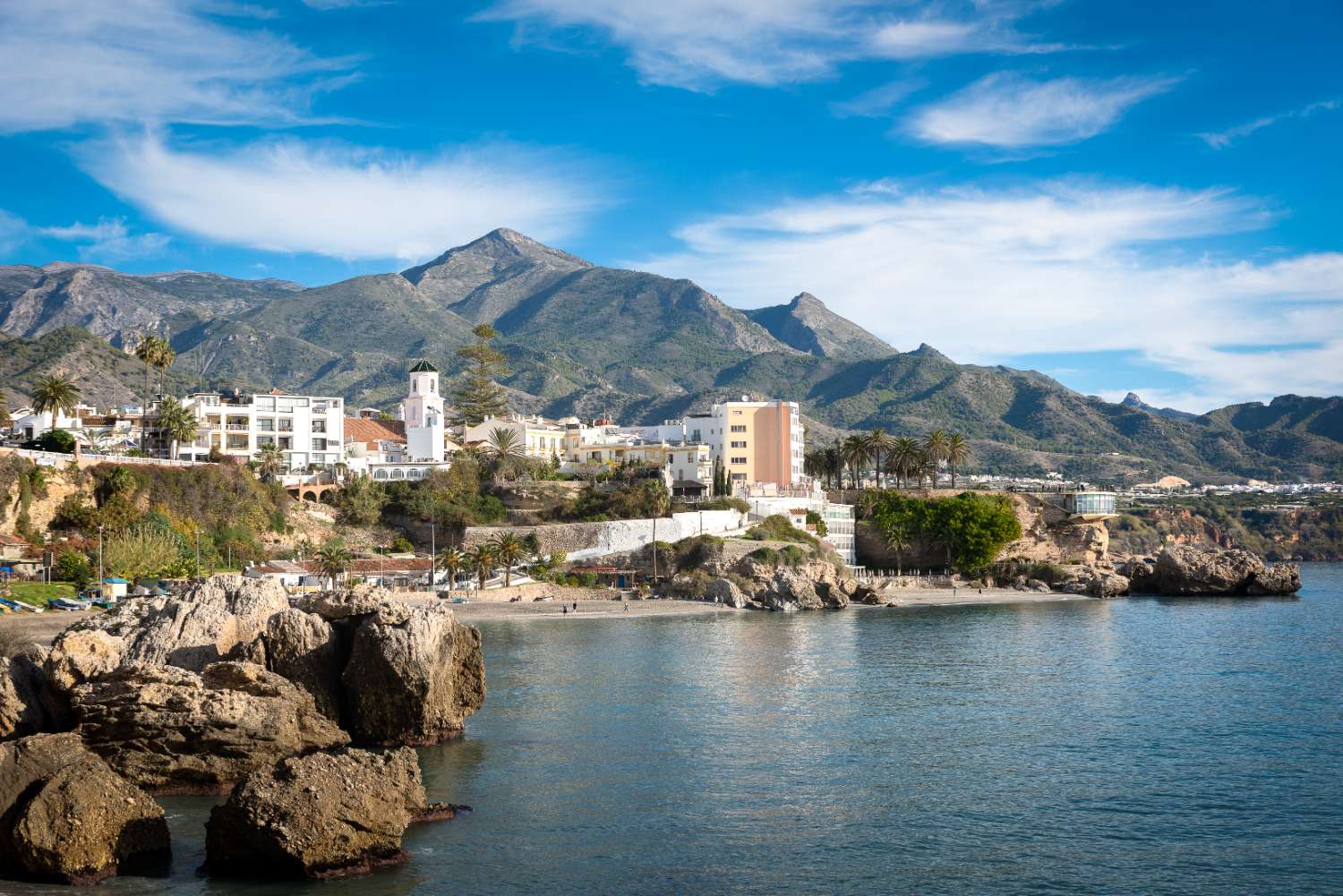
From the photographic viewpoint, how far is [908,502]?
9419 cm

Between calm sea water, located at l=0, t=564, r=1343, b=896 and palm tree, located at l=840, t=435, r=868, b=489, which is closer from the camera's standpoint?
calm sea water, located at l=0, t=564, r=1343, b=896

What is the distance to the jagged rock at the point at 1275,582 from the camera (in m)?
87.5

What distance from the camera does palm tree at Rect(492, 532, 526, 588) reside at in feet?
241

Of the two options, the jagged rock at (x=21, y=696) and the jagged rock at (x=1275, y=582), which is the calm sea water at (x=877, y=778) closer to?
the jagged rock at (x=21, y=696)

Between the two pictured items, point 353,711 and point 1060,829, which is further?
point 353,711

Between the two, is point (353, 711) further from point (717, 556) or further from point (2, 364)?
point (2, 364)

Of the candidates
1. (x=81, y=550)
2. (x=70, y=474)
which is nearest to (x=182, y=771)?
(x=81, y=550)

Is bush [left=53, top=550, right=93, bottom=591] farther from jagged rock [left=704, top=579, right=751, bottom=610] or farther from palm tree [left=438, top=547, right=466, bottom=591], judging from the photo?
jagged rock [left=704, top=579, right=751, bottom=610]

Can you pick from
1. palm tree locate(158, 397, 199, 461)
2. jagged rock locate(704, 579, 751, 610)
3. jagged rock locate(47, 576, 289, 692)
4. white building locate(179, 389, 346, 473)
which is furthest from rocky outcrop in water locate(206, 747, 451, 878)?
white building locate(179, 389, 346, 473)

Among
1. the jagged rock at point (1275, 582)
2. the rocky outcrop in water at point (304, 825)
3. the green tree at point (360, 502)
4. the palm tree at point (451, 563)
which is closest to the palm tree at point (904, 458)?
the jagged rock at point (1275, 582)

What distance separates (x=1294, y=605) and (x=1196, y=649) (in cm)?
3003

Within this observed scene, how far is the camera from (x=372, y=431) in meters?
102

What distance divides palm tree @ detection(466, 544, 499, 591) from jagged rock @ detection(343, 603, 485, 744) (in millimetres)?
41924

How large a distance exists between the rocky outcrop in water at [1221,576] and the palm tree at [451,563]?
168 feet
